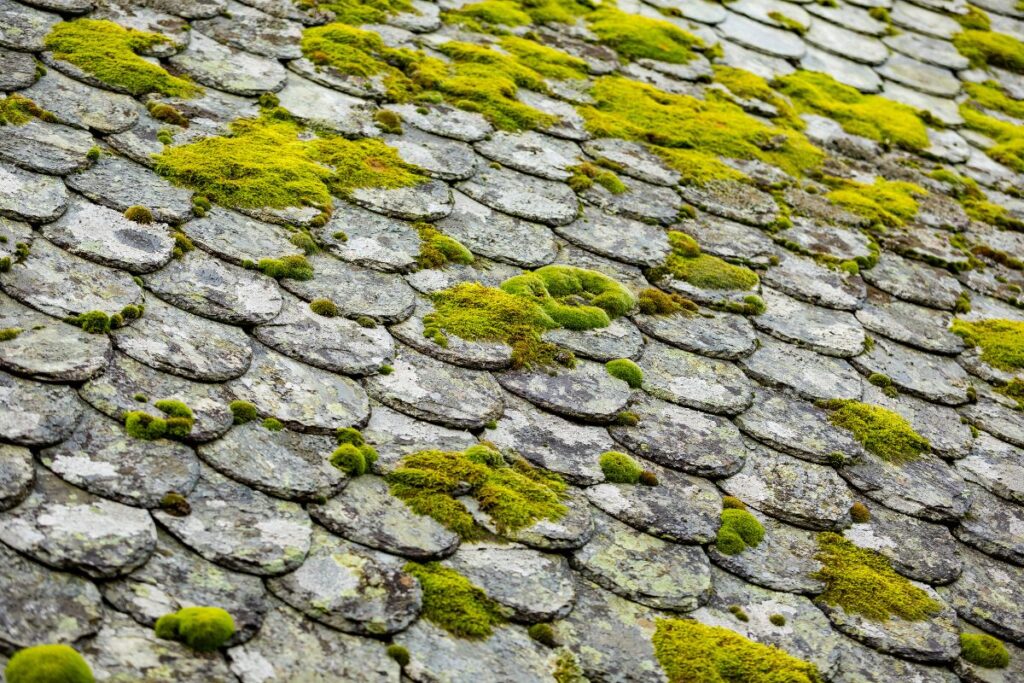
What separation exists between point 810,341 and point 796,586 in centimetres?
122

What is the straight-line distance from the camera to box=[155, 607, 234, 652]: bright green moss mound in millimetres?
2395

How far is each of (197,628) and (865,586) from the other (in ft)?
6.61

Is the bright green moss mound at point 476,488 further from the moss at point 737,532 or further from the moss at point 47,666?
the moss at point 47,666

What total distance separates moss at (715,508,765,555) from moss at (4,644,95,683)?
1.84 metres

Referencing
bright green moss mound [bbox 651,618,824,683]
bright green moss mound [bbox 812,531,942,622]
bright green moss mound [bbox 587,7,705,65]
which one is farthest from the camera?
bright green moss mound [bbox 587,7,705,65]

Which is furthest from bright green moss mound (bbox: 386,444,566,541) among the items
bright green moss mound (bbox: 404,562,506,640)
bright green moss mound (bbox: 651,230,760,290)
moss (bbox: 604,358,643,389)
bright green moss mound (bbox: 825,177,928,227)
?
bright green moss mound (bbox: 825,177,928,227)

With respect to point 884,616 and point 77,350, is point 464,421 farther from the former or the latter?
point 884,616

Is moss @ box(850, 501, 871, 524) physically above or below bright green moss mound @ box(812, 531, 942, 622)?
above

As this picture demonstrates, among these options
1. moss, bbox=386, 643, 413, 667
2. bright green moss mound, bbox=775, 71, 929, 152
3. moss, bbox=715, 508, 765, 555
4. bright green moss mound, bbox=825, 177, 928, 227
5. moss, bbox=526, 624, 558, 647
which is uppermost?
bright green moss mound, bbox=775, 71, 929, 152

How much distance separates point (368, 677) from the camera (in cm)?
251

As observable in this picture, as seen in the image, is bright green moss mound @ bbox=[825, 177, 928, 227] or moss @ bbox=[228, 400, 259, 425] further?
bright green moss mound @ bbox=[825, 177, 928, 227]

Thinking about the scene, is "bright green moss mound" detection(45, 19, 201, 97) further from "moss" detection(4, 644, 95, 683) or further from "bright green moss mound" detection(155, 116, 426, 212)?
"moss" detection(4, 644, 95, 683)

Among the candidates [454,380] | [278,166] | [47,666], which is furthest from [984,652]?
[278,166]

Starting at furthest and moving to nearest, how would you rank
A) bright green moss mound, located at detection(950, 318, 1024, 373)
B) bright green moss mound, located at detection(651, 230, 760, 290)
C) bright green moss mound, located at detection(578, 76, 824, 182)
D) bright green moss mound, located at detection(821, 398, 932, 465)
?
bright green moss mound, located at detection(578, 76, 824, 182)
bright green moss mound, located at detection(950, 318, 1024, 373)
bright green moss mound, located at detection(651, 230, 760, 290)
bright green moss mound, located at detection(821, 398, 932, 465)
